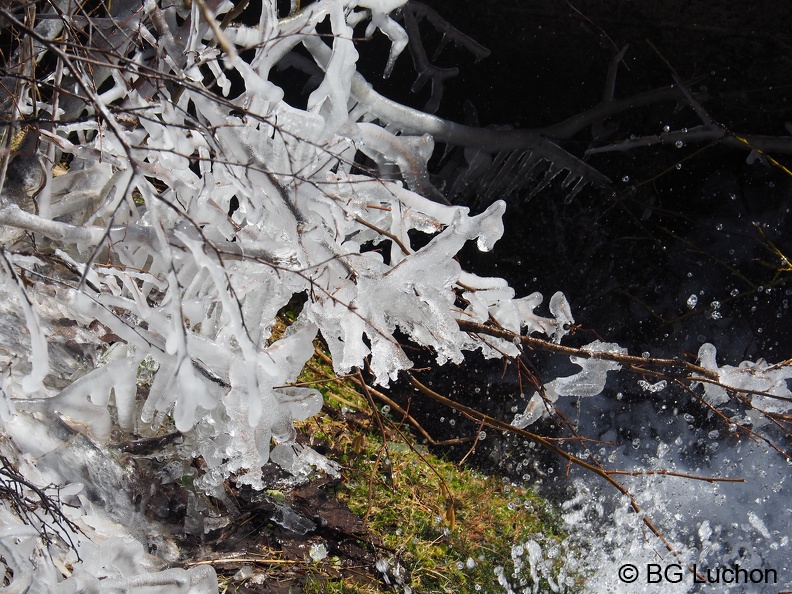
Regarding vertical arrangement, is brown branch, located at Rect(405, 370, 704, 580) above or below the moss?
above

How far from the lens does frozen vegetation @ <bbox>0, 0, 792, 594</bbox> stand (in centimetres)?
197

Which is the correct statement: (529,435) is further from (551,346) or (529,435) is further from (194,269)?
(194,269)

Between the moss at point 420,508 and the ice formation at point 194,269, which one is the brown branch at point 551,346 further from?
the moss at point 420,508

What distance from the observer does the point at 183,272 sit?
2121 mm

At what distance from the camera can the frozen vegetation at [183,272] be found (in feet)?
6.47

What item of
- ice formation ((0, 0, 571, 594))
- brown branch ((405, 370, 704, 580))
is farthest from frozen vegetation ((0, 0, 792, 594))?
brown branch ((405, 370, 704, 580))

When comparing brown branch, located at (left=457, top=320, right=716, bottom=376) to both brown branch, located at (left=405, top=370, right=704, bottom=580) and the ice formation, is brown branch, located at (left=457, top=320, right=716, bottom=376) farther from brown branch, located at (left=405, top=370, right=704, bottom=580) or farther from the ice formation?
brown branch, located at (left=405, top=370, right=704, bottom=580)

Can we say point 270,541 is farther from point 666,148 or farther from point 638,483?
point 666,148

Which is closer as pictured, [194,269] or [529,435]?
[194,269]

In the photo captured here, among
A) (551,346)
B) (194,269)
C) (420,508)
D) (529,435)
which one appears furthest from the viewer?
(420,508)

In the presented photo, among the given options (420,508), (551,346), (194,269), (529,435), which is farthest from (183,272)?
(420,508)

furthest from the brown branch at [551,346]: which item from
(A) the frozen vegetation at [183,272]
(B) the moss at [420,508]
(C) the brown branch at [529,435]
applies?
(B) the moss at [420,508]

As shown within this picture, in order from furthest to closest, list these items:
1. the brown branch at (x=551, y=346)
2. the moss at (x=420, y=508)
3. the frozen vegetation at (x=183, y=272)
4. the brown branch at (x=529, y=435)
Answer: the moss at (x=420, y=508) < the brown branch at (x=529, y=435) < the brown branch at (x=551, y=346) < the frozen vegetation at (x=183, y=272)

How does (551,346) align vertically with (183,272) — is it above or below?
below
